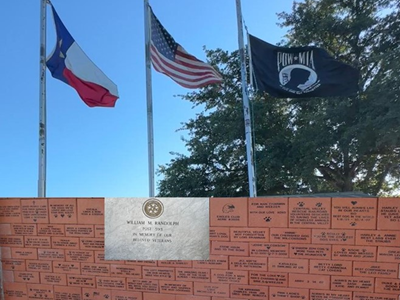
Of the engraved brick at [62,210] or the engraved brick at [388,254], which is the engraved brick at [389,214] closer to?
the engraved brick at [388,254]

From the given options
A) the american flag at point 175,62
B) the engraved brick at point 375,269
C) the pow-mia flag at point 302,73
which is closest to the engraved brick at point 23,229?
the engraved brick at point 375,269

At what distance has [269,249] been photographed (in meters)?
2.49

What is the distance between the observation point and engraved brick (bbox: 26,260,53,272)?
289 cm

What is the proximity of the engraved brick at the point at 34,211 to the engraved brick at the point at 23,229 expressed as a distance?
54 millimetres

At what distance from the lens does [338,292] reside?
7.89 feet

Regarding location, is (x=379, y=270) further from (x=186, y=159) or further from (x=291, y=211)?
(x=186, y=159)

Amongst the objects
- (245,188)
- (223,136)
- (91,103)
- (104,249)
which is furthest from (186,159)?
(104,249)

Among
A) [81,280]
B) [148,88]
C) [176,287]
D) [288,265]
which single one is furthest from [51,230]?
[148,88]

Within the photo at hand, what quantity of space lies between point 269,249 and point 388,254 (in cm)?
95

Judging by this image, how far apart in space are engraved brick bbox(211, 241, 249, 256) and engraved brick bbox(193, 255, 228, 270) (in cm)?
5

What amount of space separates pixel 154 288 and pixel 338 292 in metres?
1.65

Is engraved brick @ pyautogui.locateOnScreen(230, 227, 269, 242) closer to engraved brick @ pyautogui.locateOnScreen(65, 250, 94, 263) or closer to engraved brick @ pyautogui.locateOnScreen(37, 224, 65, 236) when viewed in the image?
engraved brick @ pyautogui.locateOnScreen(65, 250, 94, 263)

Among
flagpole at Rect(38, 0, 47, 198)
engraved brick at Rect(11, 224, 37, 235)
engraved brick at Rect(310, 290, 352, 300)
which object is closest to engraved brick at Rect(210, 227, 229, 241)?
engraved brick at Rect(310, 290, 352, 300)

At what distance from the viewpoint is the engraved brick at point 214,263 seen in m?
2.57
